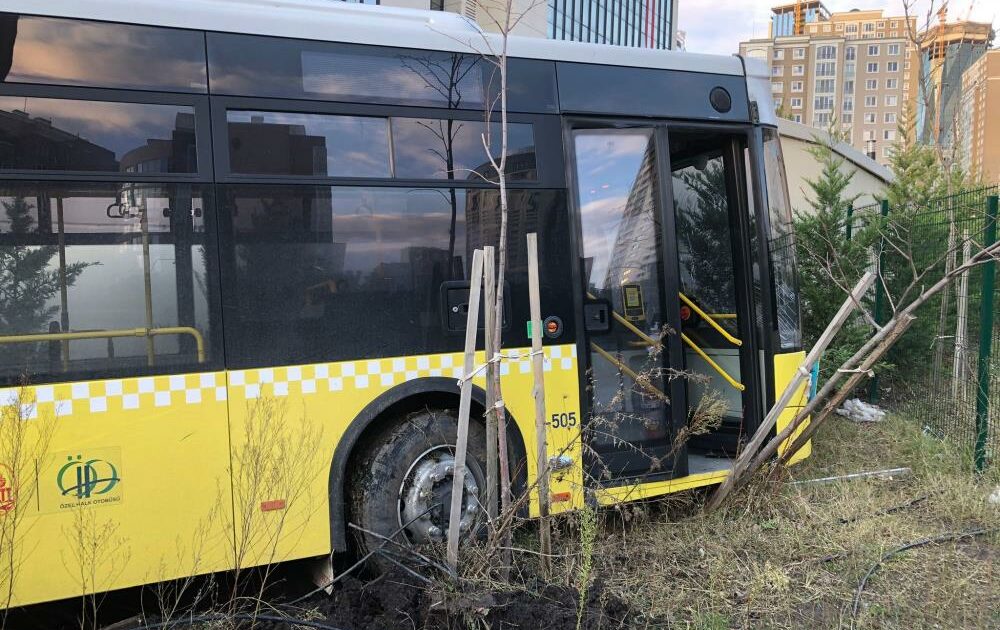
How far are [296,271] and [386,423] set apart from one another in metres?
0.99

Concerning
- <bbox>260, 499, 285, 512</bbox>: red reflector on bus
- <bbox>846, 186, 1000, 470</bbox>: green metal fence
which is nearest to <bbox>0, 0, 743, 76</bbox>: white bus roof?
<bbox>846, 186, 1000, 470</bbox>: green metal fence

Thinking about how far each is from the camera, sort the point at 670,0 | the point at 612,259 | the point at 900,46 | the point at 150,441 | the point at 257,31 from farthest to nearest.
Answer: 1. the point at 900,46
2. the point at 670,0
3. the point at 612,259
4. the point at 257,31
5. the point at 150,441

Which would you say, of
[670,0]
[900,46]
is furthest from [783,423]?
[900,46]

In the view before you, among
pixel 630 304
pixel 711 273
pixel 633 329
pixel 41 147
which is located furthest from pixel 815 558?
pixel 41 147

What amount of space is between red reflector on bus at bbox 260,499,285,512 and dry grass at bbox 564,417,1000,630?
1.59 m

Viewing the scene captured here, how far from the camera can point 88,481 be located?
3371mm

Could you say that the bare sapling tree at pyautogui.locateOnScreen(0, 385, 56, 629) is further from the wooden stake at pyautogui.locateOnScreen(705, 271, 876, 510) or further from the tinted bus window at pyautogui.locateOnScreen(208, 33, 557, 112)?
the wooden stake at pyautogui.locateOnScreen(705, 271, 876, 510)

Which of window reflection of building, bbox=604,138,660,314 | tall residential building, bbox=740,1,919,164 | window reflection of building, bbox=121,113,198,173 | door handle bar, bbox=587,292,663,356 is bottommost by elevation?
door handle bar, bbox=587,292,663,356

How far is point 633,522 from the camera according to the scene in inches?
179

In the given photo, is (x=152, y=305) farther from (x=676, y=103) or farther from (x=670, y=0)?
(x=670, y=0)

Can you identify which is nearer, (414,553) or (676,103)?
(414,553)

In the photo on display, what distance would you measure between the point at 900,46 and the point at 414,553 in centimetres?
12133

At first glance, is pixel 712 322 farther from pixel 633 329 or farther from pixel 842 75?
pixel 842 75

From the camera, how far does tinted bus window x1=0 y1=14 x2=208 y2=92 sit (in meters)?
3.32
